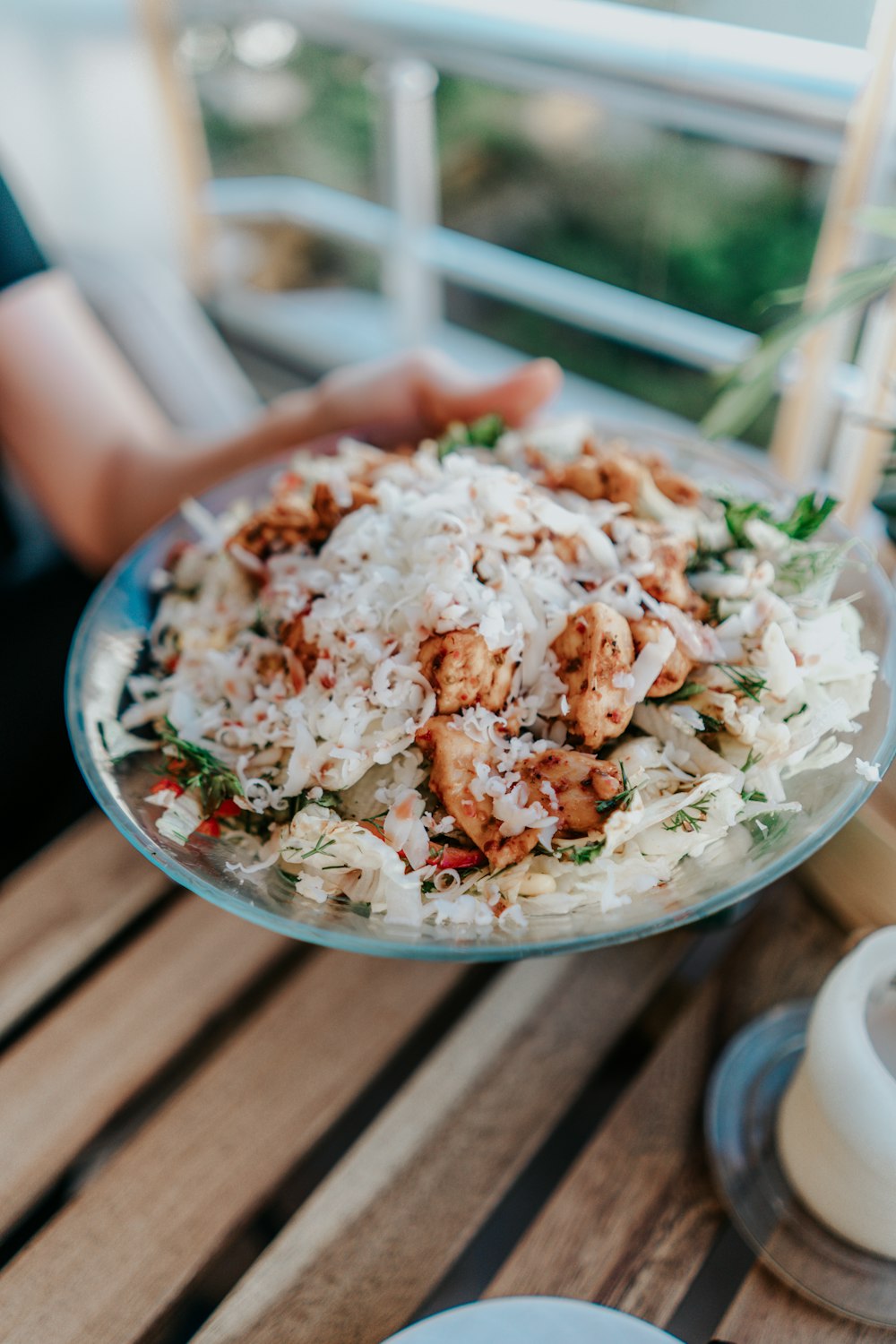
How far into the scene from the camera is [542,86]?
208cm

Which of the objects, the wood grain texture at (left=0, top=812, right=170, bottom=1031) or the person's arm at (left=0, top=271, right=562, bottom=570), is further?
the person's arm at (left=0, top=271, right=562, bottom=570)

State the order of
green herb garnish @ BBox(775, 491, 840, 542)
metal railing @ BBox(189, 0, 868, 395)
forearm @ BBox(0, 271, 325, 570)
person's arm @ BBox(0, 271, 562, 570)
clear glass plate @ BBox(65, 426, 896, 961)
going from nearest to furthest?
clear glass plate @ BBox(65, 426, 896, 961) → green herb garnish @ BBox(775, 491, 840, 542) → person's arm @ BBox(0, 271, 562, 570) → forearm @ BBox(0, 271, 325, 570) → metal railing @ BBox(189, 0, 868, 395)

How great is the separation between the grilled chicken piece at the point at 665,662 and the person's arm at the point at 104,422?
1.62 ft

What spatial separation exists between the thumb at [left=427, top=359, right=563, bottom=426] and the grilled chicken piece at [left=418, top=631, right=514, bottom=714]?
0.41m

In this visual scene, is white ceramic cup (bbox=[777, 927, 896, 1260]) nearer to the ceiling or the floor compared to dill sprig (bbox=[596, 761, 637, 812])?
nearer to the floor

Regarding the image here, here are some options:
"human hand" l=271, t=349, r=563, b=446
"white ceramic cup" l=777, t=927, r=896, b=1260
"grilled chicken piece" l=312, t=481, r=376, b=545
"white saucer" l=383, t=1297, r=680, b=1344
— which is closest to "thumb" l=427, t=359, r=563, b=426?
"human hand" l=271, t=349, r=563, b=446

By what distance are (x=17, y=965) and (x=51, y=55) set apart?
8.85 feet

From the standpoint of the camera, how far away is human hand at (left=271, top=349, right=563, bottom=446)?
0.96 meters

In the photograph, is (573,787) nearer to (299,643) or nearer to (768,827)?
(768,827)

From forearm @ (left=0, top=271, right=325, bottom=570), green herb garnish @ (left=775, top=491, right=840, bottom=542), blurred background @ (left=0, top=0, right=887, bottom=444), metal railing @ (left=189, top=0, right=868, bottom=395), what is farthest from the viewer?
blurred background @ (left=0, top=0, right=887, bottom=444)

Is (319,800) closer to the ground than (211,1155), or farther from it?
farther from it

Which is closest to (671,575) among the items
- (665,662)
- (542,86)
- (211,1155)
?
(665,662)

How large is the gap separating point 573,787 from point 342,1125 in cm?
32

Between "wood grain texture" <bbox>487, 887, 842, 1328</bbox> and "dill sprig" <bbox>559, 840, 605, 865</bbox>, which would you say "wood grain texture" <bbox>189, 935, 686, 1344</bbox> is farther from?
"dill sprig" <bbox>559, 840, 605, 865</bbox>
